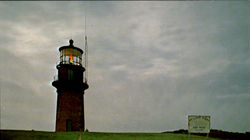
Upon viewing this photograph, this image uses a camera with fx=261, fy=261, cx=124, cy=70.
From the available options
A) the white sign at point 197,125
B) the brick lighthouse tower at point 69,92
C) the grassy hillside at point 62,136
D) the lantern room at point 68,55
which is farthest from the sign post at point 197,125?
the lantern room at point 68,55

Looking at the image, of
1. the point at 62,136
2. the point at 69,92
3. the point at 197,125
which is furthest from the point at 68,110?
the point at 197,125

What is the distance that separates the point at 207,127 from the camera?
20.2m

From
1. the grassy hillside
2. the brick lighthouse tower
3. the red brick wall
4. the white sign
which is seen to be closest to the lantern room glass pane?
the brick lighthouse tower

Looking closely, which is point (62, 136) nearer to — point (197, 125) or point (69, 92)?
point (69, 92)

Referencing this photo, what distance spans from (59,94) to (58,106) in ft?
4.63

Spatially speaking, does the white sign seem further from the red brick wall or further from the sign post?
the red brick wall

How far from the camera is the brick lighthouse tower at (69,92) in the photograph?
30297mm

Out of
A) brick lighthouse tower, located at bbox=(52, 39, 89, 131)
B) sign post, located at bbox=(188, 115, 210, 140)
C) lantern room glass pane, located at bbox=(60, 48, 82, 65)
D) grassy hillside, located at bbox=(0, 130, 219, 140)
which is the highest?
lantern room glass pane, located at bbox=(60, 48, 82, 65)

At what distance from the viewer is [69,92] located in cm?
3086

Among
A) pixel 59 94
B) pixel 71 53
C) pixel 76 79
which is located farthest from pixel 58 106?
pixel 71 53

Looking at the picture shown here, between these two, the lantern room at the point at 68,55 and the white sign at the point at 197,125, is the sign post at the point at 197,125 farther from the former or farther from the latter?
the lantern room at the point at 68,55

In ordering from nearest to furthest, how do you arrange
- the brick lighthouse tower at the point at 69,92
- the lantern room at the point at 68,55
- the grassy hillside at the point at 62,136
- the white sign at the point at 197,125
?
the grassy hillside at the point at 62,136
the white sign at the point at 197,125
the brick lighthouse tower at the point at 69,92
the lantern room at the point at 68,55

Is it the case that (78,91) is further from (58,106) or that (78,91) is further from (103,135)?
(103,135)

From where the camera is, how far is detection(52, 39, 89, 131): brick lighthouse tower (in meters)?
30.3
